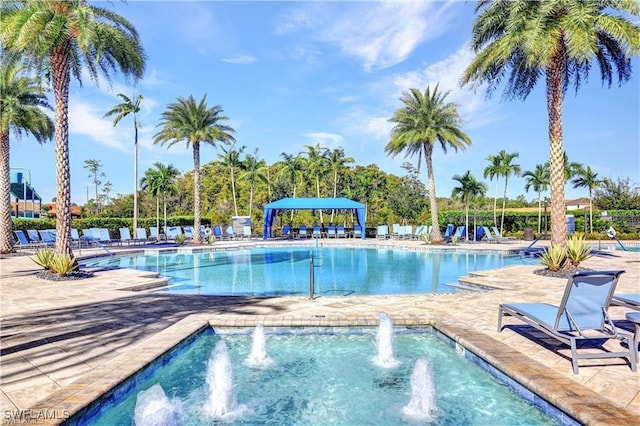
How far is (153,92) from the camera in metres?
→ 24.9

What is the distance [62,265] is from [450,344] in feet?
30.8

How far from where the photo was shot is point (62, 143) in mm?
10344

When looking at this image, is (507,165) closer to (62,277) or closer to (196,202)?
(196,202)

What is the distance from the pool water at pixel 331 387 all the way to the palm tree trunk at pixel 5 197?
1604 cm

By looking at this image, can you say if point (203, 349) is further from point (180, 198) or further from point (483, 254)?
point (180, 198)

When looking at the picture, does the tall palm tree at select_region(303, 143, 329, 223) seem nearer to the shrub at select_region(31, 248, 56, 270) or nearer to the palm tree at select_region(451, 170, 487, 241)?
the palm tree at select_region(451, 170, 487, 241)

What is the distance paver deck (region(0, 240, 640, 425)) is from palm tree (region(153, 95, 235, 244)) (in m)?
13.8

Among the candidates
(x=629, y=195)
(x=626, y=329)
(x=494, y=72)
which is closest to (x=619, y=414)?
(x=626, y=329)

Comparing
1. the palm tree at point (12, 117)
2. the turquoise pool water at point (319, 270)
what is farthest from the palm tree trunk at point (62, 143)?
the palm tree at point (12, 117)

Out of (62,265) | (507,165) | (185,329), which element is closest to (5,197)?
(62,265)

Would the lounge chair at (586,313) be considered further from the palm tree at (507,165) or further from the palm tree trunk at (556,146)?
the palm tree at (507,165)

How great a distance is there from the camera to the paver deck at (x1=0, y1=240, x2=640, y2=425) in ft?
10.8

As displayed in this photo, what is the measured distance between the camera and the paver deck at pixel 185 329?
3303 millimetres

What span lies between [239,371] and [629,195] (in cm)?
4242
